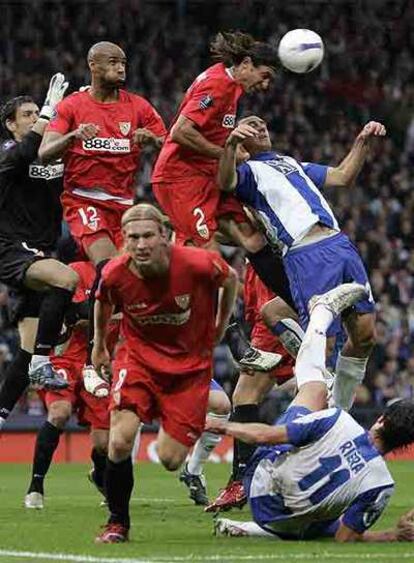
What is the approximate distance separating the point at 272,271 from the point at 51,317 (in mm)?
1682

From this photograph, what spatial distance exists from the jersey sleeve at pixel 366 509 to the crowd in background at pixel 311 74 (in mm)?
14928

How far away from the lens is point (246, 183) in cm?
1184

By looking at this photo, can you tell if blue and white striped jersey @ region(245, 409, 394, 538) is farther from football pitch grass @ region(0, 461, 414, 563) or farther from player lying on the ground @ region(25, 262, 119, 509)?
player lying on the ground @ region(25, 262, 119, 509)

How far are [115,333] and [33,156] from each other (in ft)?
4.81

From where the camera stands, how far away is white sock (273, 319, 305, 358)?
12.3 metres

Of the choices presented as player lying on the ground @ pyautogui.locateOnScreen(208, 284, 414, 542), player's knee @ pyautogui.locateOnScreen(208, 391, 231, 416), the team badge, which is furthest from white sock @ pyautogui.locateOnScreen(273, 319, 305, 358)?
player lying on the ground @ pyautogui.locateOnScreen(208, 284, 414, 542)

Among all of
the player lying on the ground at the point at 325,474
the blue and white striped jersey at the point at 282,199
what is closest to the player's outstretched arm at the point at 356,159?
the blue and white striped jersey at the point at 282,199

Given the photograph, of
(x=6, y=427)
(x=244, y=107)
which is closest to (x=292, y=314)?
(x=6, y=427)

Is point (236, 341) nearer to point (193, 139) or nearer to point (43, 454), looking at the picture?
point (43, 454)

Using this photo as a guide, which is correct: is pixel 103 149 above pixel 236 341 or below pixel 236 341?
above

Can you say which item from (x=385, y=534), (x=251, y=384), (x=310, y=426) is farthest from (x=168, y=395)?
(x=251, y=384)

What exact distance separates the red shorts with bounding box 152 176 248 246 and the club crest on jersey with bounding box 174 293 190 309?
2.55m

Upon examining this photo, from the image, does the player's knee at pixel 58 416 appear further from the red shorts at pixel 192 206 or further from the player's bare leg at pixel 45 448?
the red shorts at pixel 192 206

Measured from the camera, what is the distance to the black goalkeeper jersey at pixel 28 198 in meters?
13.0
